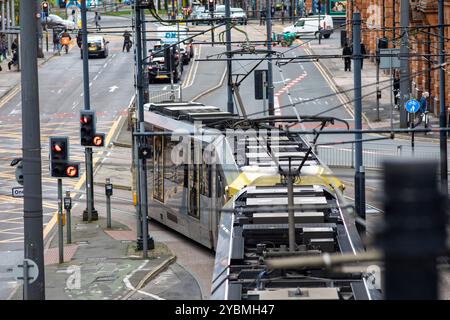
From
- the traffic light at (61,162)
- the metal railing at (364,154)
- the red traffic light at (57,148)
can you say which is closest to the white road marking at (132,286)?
the traffic light at (61,162)

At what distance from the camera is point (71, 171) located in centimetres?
2286

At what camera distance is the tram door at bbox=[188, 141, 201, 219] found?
27500 mm

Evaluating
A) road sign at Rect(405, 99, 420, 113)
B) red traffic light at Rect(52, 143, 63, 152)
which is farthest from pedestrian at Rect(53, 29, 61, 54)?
red traffic light at Rect(52, 143, 63, 152)

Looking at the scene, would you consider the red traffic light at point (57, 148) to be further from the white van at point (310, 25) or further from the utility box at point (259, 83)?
the white van at point (310, 25)

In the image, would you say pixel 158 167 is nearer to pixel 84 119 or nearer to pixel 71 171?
pixel 84 119

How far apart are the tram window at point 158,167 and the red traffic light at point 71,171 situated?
22.9 ft

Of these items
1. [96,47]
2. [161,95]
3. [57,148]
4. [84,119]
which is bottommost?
[161,95]

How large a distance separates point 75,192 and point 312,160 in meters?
A: 17.6

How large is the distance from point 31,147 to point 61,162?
410 cm

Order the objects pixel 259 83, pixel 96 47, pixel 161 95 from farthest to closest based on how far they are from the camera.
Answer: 1. pixel 96 47
2. pixel 161 95
3. pixel 259 83

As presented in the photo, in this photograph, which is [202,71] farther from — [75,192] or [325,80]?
[75,192]

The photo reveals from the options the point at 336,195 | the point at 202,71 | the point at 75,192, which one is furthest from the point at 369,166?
the point at 202,71

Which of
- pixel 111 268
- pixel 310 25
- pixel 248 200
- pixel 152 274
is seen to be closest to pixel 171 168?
pixel 111 268

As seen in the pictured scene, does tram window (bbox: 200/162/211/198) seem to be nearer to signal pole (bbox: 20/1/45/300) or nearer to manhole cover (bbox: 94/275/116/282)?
manhole cover (bbox: 94/275/116/282)
